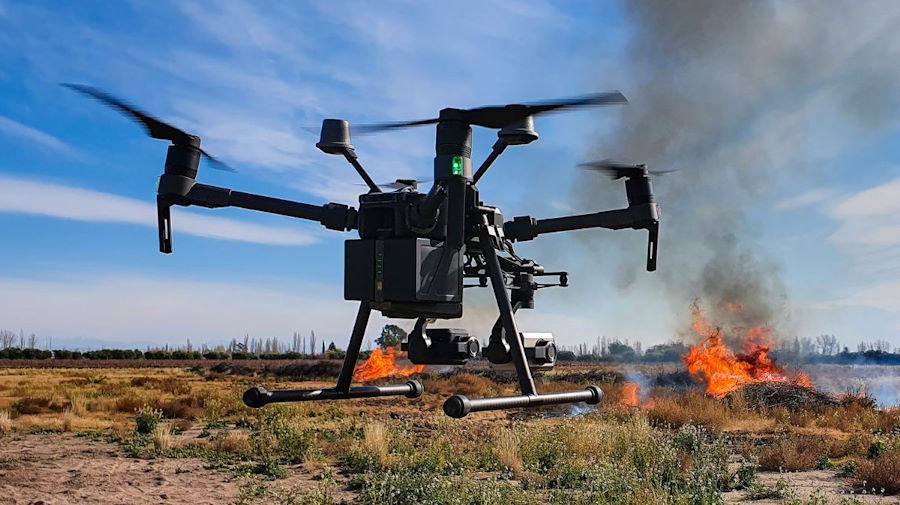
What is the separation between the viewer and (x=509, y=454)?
1656 cm

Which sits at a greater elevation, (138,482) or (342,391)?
(342,391)

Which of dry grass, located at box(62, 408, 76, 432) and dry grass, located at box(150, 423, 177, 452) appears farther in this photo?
dry grass, located at box(62, 408, 76, 432)

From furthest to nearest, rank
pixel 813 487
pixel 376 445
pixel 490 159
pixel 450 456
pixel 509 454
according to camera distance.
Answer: pixel 376 445
pixel 450 456
pixel 509 454
pixel 813 487
pixel 490 159

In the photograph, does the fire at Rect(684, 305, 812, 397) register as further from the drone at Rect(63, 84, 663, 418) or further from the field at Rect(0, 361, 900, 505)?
the drone at Rect(63, 84, 663, 418)

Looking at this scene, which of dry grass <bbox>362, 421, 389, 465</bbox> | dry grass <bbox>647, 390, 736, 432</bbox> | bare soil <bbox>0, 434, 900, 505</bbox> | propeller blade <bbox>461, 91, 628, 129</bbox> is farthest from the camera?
dry grass <bbox>647, 390, 736, 432</bbox>

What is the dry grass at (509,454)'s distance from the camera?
16.3 metres

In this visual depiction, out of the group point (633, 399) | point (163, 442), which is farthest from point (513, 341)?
point (633, 399)

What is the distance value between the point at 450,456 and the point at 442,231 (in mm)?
12060

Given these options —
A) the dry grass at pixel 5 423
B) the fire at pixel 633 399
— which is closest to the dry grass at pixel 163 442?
the dry grass at pixel 5 423

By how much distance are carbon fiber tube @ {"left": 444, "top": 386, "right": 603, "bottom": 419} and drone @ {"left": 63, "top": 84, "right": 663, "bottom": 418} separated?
0.04 feet

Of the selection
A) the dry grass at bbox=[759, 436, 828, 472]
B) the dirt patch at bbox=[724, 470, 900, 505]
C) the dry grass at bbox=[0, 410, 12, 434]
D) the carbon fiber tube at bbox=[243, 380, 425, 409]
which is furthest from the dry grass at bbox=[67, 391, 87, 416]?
the carbon fiber tube at bbox=[243, 380, 425, 409]

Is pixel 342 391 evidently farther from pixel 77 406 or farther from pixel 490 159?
pixel 77 406

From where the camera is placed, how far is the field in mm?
13281

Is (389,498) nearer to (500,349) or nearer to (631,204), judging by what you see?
(500,349)
